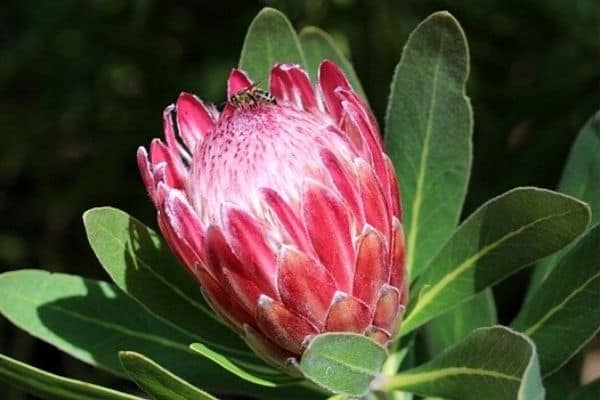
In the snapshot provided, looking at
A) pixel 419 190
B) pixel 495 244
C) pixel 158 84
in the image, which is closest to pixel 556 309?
pixel 495 244

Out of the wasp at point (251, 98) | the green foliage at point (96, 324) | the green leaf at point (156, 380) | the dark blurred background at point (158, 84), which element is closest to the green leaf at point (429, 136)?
the wasp at point (251, 98)

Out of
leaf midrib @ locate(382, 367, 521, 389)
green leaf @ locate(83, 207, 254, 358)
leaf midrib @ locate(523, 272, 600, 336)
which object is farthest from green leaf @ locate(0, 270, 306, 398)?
leaf midrib @ locate(523, 272, 600, 336)

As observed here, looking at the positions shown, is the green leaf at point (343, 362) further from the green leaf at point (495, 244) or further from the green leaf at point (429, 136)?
the green leaf at point (429, 136)

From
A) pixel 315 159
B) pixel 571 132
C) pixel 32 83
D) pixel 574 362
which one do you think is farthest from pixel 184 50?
pixel 315 159

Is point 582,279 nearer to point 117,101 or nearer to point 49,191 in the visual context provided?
point 117,101

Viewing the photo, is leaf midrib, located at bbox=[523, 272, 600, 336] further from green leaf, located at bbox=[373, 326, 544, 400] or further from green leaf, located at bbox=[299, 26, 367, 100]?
green leaf, located at bbox=[299, 26, 367, 100]

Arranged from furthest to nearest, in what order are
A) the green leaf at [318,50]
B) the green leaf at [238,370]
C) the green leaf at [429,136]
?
1. the green leaf at [318,50]
2. the green leaf at [429,136]
3. the green leaf at [238,370]
